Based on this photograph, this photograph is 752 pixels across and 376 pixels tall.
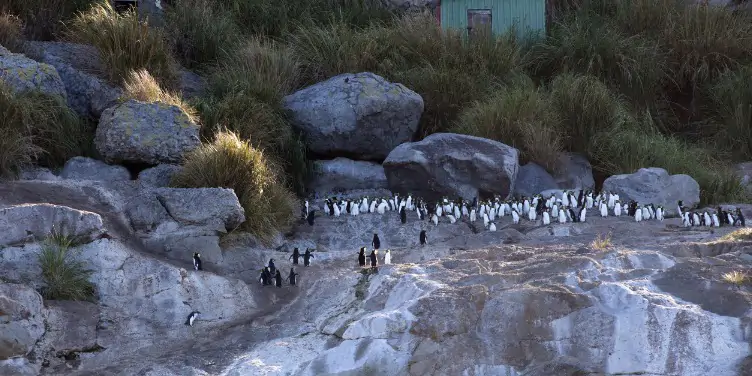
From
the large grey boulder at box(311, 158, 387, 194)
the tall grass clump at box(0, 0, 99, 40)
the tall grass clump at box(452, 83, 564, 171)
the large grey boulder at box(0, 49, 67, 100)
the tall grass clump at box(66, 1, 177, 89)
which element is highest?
the tall grass clump at box(0, 0, 99, 40)

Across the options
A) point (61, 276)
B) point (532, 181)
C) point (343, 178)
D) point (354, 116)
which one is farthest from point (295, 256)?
point (532, 181)

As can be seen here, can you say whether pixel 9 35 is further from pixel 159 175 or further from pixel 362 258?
pixel 362 258

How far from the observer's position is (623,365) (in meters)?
8.73

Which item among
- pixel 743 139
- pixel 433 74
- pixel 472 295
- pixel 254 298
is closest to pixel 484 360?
pixel 472 295

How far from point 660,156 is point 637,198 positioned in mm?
1596

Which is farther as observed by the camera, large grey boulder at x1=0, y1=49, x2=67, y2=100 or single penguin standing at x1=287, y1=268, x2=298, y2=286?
large grey boulder at x1=0, y1=49, x2=67, y2=100

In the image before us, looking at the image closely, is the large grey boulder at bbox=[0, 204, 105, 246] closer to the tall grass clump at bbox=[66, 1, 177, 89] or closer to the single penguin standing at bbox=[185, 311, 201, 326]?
the single penguin standing at bbox=[185, 311, 201, 326]

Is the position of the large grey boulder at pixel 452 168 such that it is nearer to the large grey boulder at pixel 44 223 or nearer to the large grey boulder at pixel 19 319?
the large grey boulder at pixel 44 223

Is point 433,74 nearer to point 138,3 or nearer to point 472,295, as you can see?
point 138,3

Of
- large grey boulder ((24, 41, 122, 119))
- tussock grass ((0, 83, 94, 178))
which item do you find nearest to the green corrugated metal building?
large grey boulder ((24, 41, 122, 119))

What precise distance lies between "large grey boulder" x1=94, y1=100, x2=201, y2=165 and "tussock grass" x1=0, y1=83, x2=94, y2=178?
0.52 meters

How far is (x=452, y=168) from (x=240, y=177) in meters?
3.25

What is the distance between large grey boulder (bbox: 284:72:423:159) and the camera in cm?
1584

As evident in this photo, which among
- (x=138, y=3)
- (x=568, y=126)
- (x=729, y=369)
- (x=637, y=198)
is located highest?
(x=138, y=3)
